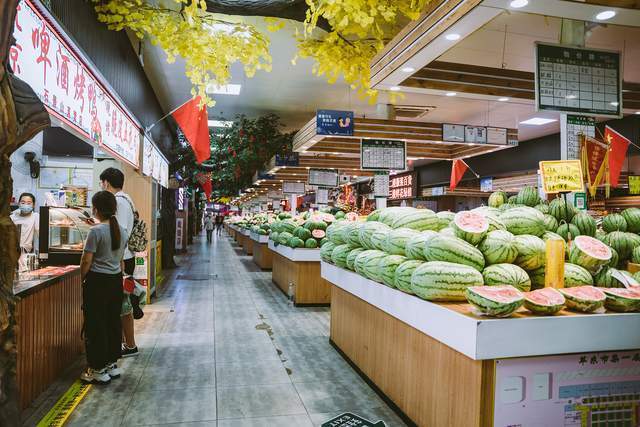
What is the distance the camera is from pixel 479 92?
17.7ft

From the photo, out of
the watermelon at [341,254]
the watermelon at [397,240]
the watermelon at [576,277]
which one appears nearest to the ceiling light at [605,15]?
the watermelon at [576,277]

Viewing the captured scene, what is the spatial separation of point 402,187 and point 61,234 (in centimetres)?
1671

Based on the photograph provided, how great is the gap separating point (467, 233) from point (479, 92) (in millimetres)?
2881

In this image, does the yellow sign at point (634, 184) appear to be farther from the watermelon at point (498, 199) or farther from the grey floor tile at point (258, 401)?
the grey floor tile at point (258, 401)

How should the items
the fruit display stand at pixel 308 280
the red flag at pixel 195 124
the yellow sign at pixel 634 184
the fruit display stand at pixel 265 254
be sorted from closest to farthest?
the red flag at pixel 195 124 → the fruit display stand at pixel 308 280 → the yellow sign at pixel 634 184 → the fruit display stand at pixel 265 254

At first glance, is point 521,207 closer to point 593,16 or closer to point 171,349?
point 593,16

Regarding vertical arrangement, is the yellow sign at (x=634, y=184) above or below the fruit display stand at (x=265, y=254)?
above

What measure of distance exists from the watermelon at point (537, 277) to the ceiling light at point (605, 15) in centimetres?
213

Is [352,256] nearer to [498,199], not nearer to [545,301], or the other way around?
[498,199]

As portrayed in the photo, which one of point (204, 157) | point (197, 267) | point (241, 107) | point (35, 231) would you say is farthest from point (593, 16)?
point (197, 267)

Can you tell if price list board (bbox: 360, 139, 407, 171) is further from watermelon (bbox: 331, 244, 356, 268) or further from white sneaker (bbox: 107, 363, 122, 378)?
white sneaker (bbox: 107, 363, 122, 378)

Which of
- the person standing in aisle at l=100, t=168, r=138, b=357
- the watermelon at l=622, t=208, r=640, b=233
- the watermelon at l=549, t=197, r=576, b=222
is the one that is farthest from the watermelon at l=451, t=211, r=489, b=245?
the person standing in aisle at l=100, t=168, r=138, b=357

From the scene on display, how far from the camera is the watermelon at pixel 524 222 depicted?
332cm

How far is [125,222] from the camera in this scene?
537 cm
